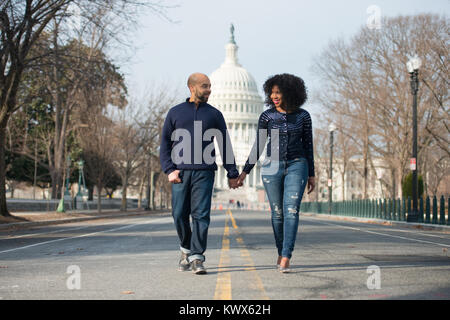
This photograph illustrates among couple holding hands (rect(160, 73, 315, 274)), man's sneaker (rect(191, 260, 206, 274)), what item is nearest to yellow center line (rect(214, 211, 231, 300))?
man's sneaker (rect(191, 260, 206, 274))

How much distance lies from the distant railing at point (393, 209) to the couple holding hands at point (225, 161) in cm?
1481

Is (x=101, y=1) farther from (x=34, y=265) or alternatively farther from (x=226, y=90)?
(x=226, y=90)

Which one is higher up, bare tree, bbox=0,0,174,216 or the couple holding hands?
bare tree, bbox=0,0,174,216

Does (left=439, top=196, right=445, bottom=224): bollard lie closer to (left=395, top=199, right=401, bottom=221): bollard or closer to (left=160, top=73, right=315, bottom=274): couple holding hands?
(left=395, top=199, right=401, bottom=221): bollard

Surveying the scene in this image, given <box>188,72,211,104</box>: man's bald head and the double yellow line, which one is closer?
the double yellow line

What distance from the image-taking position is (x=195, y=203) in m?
6.60

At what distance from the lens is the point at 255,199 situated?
428ft

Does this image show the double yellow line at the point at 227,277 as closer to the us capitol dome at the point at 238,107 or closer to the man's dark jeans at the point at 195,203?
the man's dark jeans at the point at 195,203

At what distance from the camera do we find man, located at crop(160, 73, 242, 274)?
6578 mm

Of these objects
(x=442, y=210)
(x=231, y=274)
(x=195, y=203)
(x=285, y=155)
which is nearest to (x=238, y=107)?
(x=442, y=210)

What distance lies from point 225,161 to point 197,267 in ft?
3.98

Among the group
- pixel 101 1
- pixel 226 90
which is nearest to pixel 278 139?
pixel 101 1

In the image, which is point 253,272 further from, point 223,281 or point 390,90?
point 390,90

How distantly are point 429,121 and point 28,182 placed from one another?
117ft
